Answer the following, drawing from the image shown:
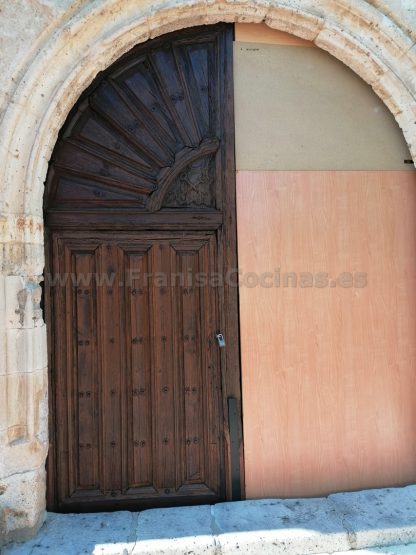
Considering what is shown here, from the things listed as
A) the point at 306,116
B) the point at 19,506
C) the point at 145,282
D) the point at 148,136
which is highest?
the point at 306,116

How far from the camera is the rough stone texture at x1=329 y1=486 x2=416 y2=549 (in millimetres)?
2168

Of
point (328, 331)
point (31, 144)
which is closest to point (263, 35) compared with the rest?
point (31, 144)

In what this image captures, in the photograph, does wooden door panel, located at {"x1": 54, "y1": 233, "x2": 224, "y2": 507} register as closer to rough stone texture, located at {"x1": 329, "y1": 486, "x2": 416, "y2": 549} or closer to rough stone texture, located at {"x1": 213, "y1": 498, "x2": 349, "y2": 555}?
rough stone texture, located at {"x1": 213, "y1": 498, "x2": 349, "y2": 555}

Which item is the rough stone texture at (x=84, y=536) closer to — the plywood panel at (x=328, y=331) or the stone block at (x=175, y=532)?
the stone block at (x=175, y=532)

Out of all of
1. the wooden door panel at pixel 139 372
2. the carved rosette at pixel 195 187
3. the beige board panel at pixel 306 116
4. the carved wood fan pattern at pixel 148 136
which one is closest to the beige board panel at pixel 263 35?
the beige board panel at pixel 306 116

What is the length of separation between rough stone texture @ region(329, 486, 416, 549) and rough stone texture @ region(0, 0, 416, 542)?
5.39 ft

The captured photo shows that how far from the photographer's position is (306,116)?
262cm

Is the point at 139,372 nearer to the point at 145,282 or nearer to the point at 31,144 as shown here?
the point at 145,282

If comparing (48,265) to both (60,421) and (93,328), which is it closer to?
(93,328)

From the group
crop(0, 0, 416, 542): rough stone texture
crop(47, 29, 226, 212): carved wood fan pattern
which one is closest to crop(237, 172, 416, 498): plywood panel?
crop(47, 29, 226, 212): carved wood fan pattern

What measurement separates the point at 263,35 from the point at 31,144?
154cm

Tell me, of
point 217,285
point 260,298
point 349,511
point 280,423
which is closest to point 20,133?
point 217,285

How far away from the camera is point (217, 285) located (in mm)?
2566

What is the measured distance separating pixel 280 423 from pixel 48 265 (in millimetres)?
1661
